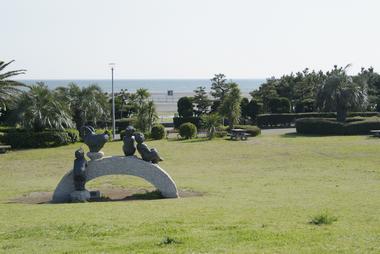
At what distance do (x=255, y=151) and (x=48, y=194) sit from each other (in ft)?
49.2

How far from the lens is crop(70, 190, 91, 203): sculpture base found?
731 inches

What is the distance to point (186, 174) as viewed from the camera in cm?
2505

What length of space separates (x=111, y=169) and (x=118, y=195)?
0.99 metres

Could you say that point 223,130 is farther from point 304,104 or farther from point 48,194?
point 48,194

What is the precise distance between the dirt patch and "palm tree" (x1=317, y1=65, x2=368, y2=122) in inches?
1113

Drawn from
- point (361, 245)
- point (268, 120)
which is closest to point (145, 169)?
point (361, 245)

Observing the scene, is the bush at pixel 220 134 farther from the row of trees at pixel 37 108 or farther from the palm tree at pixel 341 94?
the palm tree at pixel 341 94

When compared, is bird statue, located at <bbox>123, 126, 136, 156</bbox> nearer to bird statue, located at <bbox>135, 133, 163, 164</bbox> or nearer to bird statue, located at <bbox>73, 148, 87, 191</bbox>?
bird statue, located at <bbox>135, 133, 163, 164</bbox>

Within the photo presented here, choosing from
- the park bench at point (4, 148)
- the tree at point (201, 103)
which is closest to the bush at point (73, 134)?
the park bench at point (4, 148)

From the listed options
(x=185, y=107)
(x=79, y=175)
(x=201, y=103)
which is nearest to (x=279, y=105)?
(x=201, y=103)

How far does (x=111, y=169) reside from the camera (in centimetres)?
1944

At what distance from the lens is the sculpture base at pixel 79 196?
731 inches

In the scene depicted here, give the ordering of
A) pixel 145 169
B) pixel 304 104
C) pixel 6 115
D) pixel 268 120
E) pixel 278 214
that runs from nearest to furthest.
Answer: pixel 278 214 → pixel 145 169 → pixel 6 115 → pixel 268 120 → pixel 304 104

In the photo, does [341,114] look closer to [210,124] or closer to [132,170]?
[210,124]
